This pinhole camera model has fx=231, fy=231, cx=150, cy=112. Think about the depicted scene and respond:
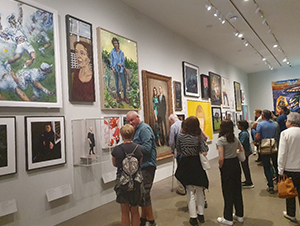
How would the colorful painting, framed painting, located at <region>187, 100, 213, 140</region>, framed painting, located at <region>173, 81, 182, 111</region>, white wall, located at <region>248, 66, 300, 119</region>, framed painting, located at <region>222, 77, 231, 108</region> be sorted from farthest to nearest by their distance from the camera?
white wall, located at <region>248, 66, 300, 119</region> < framed painting, located at <region>222, 77, 231, 108</region> < framed painting, located at <region>187, 100, 213, 140</region> < framed painting, located at <region>173, 81, 182, 111</region> < the colorful painting

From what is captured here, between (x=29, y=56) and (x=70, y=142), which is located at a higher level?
(x=29, y=56)

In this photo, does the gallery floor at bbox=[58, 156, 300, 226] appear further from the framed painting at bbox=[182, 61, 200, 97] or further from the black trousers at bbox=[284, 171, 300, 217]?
the framed painting at bbox=[182, 61, 200, 97]

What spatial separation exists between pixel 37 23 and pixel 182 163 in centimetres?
324

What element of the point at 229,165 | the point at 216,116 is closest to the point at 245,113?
the point at 216,116

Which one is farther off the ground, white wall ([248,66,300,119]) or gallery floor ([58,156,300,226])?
white wall ([248,66,300,119])

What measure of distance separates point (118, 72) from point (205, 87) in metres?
5.28

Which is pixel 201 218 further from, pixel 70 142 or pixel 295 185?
pixel 70 142

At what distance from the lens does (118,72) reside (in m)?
5.25

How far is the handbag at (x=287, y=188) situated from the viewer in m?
3.26

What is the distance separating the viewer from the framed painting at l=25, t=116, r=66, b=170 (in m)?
3.56

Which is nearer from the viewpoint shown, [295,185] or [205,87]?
[295,185]

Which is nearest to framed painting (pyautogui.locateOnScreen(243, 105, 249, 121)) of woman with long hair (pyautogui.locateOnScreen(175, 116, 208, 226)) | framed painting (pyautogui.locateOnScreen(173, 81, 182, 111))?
framed painting (pyautogui.locateOnScreen(173, 81, 182, 111))

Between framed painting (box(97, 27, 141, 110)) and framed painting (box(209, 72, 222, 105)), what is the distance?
206 inches

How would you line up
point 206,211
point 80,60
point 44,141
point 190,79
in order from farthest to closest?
point 190,79 → point 80,60 → point 206,211 → point 44,141
